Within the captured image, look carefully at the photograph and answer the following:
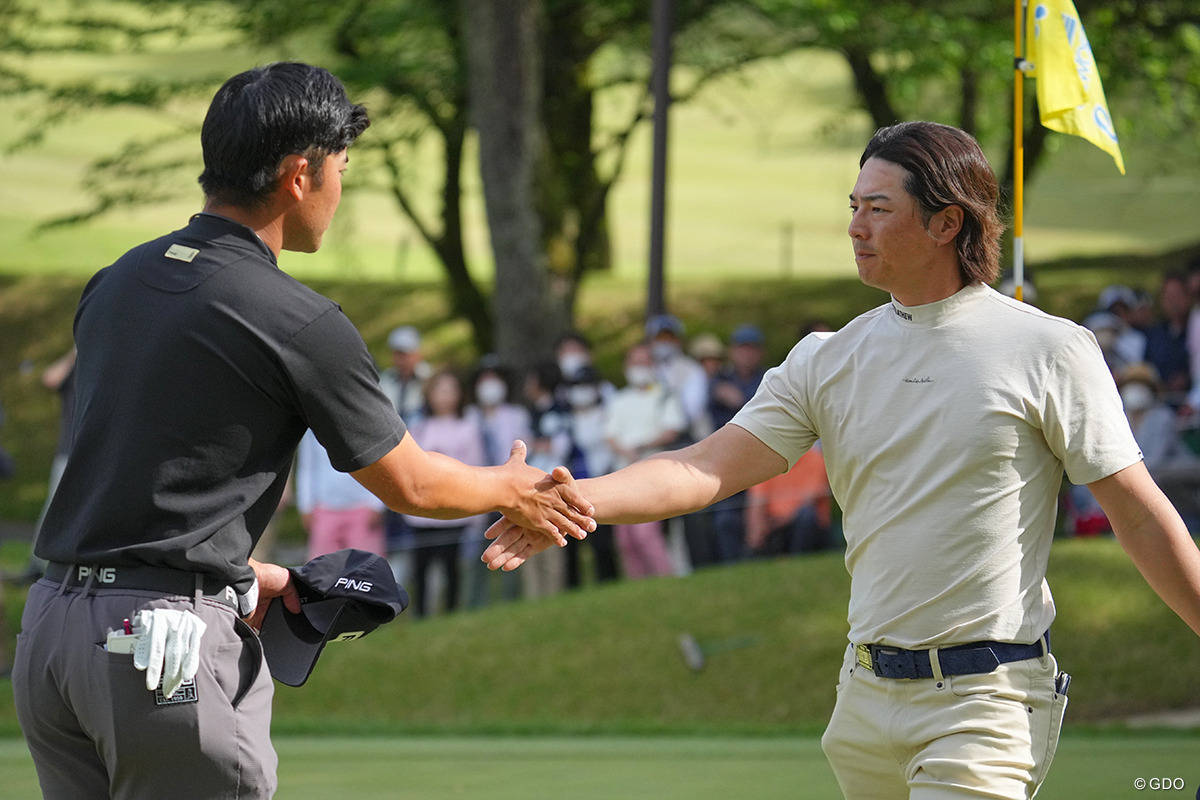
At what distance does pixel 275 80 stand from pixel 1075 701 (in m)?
7.32

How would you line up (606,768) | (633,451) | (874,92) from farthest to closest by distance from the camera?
(874,92) < (633,451) < (606,768)

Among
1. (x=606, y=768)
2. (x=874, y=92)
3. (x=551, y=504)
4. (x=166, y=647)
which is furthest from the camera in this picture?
(x=874, y=92)

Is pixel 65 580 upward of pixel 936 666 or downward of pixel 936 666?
upward

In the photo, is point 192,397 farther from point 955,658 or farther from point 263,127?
point 955,658

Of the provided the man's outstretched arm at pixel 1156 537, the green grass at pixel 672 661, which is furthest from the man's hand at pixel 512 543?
the green grass at pixel 672 661

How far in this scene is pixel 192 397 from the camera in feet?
8.66

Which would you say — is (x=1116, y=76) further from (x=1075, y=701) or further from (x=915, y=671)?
(x=915, y=671)

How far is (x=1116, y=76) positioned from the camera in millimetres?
17172

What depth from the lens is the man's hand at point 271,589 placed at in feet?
9.96

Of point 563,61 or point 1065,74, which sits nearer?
point 1065,74

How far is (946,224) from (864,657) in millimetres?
984

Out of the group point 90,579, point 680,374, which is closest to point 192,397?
point 90,579

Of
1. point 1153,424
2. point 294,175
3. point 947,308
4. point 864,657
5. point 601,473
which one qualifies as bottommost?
point 601,473

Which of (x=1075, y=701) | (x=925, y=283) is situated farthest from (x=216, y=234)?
(x=1075, y=701)
